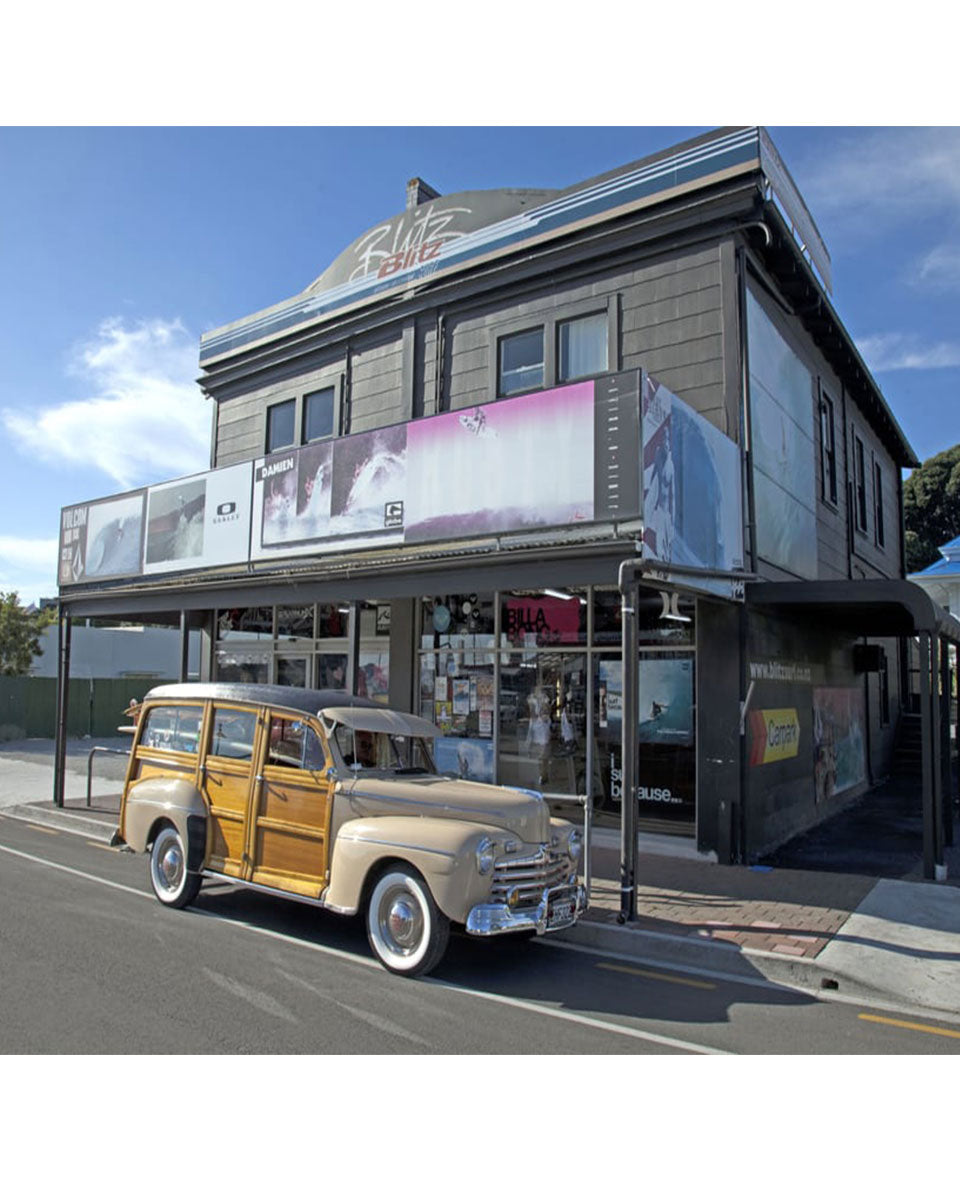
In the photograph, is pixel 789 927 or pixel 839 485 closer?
pixel 789 927

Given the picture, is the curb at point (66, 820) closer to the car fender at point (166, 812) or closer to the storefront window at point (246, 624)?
the car fender at point (166, 812)

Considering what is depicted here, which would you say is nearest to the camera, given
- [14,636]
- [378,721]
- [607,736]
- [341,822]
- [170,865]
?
[341,822]

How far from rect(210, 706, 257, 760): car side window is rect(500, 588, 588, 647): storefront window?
482cm

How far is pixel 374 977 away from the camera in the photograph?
19.6ft

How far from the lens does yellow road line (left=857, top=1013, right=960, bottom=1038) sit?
17.2ft

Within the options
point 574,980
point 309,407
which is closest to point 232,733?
point 574,980

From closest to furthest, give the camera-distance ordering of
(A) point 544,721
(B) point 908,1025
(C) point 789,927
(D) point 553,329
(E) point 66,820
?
(B) point 908,1025
(C) point 789,927
(A) point 544,721
(D) point 553,329
(E) point 66,820

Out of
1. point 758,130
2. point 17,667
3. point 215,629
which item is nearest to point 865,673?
point 758,130

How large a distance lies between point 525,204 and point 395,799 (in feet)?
32.3

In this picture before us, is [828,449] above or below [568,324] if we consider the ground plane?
below

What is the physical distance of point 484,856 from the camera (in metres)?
5.88

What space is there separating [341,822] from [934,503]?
147ft

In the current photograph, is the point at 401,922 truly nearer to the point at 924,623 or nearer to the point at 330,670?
the point at 924,623

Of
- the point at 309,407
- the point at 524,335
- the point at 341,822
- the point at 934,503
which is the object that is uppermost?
the point at 934,503
